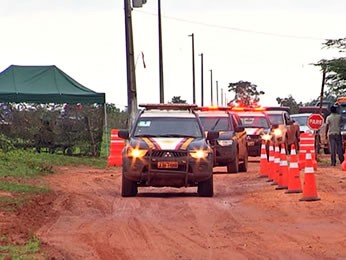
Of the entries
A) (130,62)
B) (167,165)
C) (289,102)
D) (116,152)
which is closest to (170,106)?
(167,165)

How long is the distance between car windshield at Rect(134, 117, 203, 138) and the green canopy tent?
13.1m

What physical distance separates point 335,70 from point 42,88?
15.2 meters

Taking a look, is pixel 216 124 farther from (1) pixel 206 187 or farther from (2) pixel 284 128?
(2) pixel 284 128

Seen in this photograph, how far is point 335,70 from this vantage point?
129 feet

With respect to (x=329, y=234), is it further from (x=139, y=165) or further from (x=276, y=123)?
(x=276, y=123)

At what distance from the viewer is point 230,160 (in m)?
22.9

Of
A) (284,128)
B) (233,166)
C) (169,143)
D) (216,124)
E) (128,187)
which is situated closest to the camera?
(169,143)

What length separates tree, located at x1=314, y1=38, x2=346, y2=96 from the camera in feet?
127

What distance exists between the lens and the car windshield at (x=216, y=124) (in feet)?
78.1

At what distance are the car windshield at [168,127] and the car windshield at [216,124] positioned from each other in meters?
6.51

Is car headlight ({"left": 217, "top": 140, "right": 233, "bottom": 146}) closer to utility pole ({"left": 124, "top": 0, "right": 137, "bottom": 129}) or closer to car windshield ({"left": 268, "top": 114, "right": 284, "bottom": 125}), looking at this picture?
utility pole ({"left": 124, "top": 0, "right": 137, "bottom": 129})

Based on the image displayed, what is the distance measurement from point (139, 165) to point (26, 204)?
8.25 feet

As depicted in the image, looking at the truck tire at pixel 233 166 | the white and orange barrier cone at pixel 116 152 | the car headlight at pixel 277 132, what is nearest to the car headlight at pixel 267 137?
the car headlight at pixel 277 132

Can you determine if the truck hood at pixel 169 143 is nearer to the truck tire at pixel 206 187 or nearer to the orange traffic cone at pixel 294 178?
the truck tire at pixel 206 187
